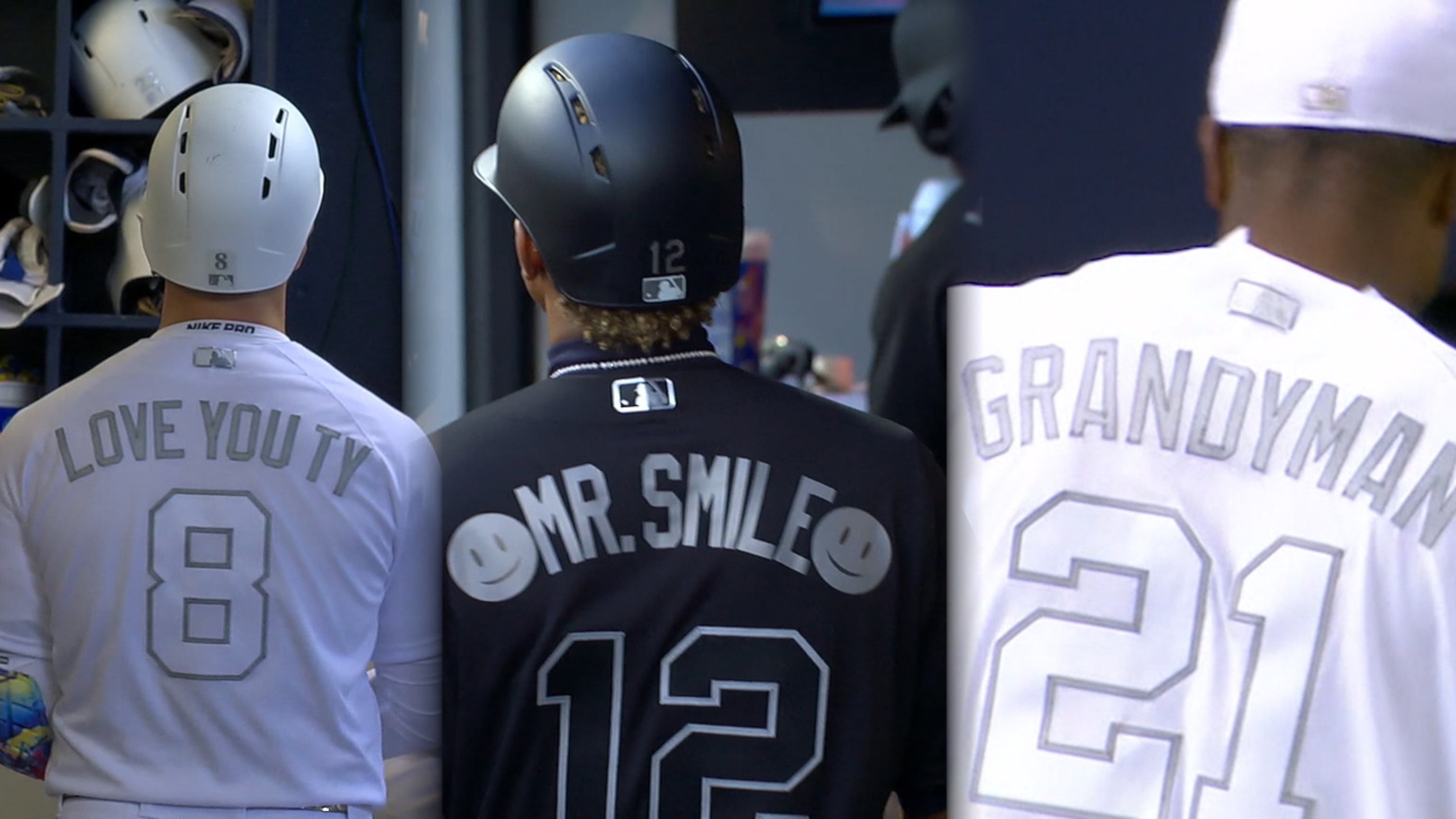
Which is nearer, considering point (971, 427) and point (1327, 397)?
point (1327, 397)

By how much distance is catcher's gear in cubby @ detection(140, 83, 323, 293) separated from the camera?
137 centimetres

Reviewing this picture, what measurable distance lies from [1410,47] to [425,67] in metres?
0.95

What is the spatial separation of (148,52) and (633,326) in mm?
986

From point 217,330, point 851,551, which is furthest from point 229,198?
point 851,551

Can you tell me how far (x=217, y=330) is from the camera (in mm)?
1381

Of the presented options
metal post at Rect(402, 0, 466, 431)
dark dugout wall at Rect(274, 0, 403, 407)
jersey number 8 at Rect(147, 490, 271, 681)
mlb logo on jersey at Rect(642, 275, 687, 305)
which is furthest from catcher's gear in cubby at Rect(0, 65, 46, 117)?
mlb logo on jersey at Rect(642, 275, 687, 305)

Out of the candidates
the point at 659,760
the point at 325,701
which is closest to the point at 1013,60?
the point at 659,760

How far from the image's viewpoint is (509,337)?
4.46 feet

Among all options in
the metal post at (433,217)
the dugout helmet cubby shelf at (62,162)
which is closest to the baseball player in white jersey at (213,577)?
the metal post at (433,217)

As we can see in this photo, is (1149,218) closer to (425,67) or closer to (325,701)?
(425,67)

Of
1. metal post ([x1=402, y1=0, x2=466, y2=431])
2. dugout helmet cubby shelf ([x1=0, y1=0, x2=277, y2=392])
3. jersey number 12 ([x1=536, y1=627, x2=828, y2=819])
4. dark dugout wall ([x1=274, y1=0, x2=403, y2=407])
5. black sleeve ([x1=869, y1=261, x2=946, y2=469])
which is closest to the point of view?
jersey number 12 ([x1=536, y1=627, x2=828, y2=819])

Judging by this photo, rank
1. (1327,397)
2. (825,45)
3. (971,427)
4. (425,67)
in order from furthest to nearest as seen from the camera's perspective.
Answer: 1. (425,67)
2. (825,45)
3. (971,427)
4. (1327,397)

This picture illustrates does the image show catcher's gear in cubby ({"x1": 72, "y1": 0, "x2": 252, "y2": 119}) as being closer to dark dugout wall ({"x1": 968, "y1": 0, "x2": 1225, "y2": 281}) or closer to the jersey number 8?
the jersey number 8

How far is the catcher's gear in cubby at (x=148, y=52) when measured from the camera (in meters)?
1.83
